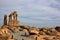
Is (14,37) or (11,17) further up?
(11,17)

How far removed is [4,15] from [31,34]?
1045 inches

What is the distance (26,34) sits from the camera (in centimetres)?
3503

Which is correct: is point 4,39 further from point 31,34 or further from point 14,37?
point 31,34

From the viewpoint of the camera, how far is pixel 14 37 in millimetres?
31359

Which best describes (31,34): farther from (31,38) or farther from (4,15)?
(4,15)

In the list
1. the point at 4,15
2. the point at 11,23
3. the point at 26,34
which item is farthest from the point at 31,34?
the point at 4,15

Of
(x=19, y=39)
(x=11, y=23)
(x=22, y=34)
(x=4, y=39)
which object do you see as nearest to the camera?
(x=4, y=39)

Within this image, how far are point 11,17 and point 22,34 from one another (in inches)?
975

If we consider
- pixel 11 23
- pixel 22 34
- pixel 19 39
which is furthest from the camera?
pixel 11 23

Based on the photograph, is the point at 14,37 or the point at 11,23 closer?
the point at 14,37

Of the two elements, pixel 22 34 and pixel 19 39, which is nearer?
pixel 19 39

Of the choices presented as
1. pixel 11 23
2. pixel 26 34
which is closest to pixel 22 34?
pixel 26 34

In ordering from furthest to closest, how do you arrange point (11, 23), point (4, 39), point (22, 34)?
point (11, 23)
point (22, 34)
point (4, 39)

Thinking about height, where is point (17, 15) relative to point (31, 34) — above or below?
above
